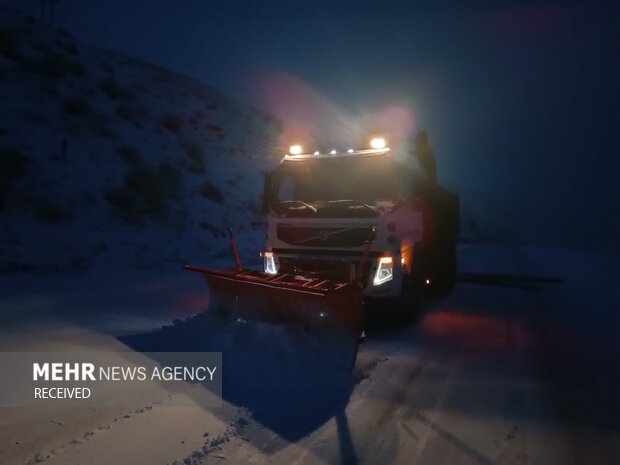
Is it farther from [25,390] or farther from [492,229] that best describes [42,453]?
[492,229]

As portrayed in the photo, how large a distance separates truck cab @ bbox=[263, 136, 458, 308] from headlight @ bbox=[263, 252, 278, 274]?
0.6 inches

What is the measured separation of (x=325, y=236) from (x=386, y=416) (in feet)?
10.2

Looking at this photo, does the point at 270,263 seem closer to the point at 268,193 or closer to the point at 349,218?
the point at 268,193

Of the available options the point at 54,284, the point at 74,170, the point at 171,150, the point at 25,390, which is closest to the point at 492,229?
the point at 171,150

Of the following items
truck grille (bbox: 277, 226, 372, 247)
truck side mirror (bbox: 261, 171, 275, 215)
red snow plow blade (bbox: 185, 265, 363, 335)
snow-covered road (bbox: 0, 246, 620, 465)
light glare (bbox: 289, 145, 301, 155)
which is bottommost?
snow-covered road (bbox: 0, 246, 620, 465)

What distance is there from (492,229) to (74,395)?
5798cm

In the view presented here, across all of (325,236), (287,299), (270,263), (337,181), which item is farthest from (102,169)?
(287,299)

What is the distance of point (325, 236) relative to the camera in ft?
21.1

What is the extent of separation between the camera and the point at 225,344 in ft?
17.1

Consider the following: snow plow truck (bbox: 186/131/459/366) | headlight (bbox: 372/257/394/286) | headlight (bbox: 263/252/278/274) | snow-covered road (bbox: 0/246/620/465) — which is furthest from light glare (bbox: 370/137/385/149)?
snow-covered road (bbox: 0/246/620/465)

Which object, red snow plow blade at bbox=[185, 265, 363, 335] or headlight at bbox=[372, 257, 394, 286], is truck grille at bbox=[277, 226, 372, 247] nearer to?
headlight at bbox=[372, 257, 394, 286]

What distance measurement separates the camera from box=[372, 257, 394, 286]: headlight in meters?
6.17

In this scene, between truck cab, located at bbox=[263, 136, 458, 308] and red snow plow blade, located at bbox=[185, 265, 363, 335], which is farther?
truck cab, located at bbox=[263, 136, 458, 308]

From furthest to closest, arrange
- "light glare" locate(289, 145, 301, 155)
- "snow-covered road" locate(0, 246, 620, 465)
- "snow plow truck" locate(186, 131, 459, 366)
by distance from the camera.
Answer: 1. "light glare" locate(289, 145, 301, 155)
2. "snow plow truck" locate(186, 131, 459, 366)
3. "snow-covered road" locate(0, 246, 620, 465)
